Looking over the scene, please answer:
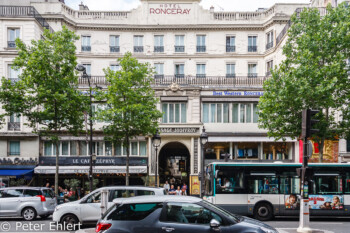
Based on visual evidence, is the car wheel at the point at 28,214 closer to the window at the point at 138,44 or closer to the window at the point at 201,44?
the window at the point at 138,44

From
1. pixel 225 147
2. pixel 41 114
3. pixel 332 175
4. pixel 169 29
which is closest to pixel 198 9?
pixel 169 29

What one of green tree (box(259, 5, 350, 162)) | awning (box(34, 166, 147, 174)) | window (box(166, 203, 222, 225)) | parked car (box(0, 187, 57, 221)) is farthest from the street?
awning (box(34, 166, 147, 174))

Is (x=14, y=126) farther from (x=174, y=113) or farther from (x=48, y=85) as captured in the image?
(x=174, y=113)

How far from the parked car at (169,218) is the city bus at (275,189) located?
964cm

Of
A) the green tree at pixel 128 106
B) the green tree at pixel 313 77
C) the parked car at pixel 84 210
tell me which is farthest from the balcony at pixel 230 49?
the parked car at pixel 84 210

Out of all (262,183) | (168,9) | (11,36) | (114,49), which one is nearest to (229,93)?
(168,9)

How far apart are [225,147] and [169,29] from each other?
36.5ft

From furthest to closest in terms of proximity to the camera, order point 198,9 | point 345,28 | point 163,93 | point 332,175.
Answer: point 198,9
point 163,93
point 345,28
point 332,175

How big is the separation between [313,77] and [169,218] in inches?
689

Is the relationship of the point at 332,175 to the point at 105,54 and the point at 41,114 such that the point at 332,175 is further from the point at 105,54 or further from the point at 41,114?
the point at 105,54

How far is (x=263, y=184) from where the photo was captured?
731 inches

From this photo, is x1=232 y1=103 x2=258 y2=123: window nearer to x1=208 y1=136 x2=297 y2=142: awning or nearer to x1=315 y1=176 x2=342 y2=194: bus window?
x1=208 y1=136 x2=297 y2=142: awning

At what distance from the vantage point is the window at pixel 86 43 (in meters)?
34.2

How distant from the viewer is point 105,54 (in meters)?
34.1
